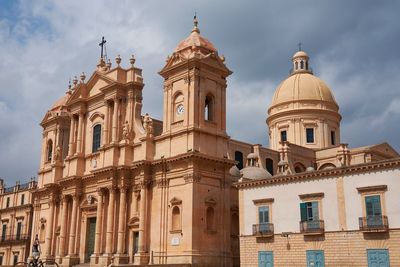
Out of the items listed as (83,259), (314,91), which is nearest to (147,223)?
(83,259)

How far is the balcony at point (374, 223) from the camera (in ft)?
87.8

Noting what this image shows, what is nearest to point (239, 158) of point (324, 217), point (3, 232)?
point (324, 217)

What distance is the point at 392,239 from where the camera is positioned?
2648 centimetres

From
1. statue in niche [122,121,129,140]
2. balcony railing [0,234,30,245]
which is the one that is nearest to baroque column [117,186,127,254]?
statue in niche [122,121,129,140]

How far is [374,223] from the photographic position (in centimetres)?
2711

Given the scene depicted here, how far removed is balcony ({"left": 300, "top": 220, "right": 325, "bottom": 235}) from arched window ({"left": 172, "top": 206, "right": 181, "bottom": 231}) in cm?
889

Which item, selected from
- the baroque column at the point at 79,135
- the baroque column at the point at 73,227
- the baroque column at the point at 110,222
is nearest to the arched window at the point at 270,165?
the baroque column at the point at 110,222

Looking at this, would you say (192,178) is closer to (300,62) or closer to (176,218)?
(176,218)

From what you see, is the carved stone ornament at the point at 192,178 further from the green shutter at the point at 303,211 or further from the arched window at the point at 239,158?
the arched window at the point at 239,158

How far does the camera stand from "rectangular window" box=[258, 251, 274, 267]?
31.1 m

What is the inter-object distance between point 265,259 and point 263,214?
2.64 m

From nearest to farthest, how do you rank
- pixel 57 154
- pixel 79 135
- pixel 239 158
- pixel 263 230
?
1. pixel 263 230
2. pixel 79 135
3. pixel 239 158
4. pixel 57 154

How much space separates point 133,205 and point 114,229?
89.7 inches

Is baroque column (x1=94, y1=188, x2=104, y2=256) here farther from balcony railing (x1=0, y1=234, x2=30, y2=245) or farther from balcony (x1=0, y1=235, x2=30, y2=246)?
balcony railing (x1=0, y1=234, x2=30, y2=245)
